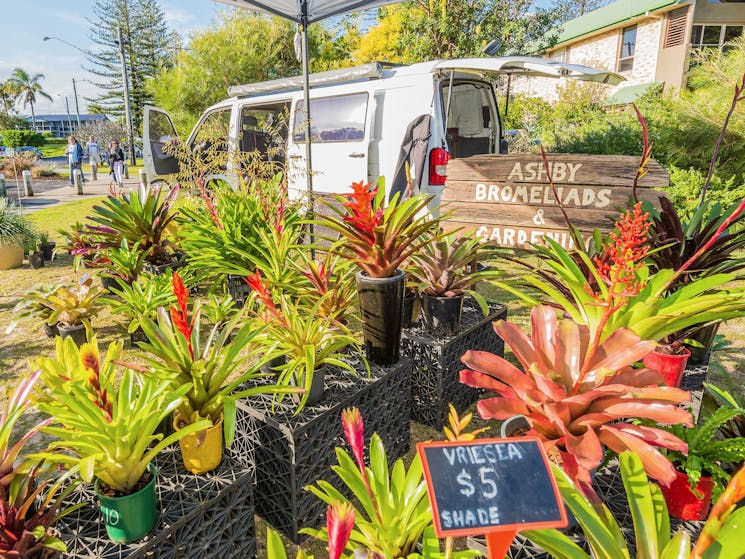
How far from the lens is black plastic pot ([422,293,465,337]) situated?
101 inches

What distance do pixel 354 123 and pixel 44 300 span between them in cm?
400

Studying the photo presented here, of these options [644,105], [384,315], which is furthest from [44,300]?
[644,105]

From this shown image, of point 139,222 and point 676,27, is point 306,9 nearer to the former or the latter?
point 139,222

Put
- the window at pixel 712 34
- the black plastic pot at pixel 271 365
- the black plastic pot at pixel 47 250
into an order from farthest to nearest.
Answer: the window at pixel 712 34, the black plastic pot at pixel 47 250, the black plastic pot at pixel 271 365

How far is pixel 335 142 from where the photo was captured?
607cm

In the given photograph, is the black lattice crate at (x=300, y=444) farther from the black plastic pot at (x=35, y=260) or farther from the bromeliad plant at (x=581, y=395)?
the black plastic pot at (x=35, y=260)

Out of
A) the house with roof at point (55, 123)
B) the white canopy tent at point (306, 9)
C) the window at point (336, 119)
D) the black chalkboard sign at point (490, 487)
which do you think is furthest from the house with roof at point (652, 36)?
the house with roof at point (55, 123)

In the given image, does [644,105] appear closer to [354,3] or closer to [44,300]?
[354,3]

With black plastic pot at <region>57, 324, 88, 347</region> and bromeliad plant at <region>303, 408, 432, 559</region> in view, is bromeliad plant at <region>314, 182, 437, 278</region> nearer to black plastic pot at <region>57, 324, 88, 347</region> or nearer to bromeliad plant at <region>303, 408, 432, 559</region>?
bromeliad plant at <region>303, 408, 432, 559</region>

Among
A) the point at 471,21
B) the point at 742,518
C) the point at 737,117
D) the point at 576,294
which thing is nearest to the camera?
the point at 742,518

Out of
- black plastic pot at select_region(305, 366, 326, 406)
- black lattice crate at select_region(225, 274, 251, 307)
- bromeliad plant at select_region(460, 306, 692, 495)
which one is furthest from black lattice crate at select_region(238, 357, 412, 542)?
black lattice crate at select_region(225, 274, 251, 307)

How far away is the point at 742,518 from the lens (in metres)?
0.99

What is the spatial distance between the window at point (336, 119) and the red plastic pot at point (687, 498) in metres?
5.10

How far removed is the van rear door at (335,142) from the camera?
5.77 meters
